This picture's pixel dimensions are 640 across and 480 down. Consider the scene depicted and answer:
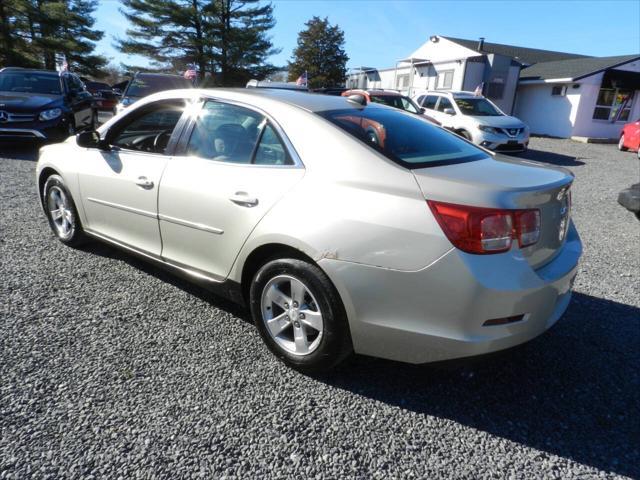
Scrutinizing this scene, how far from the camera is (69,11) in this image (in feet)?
105

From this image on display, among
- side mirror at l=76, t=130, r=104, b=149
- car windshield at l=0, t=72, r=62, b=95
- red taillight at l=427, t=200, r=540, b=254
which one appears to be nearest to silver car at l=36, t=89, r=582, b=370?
red taillight at l=427, t=200, r=540, b=254

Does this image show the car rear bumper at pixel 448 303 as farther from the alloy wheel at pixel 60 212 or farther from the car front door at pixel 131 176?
the alloy wheel at pixel 60 212

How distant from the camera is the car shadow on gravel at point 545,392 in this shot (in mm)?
2178

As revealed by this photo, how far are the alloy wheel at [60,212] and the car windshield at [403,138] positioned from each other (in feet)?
9.43

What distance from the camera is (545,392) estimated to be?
2535 mm

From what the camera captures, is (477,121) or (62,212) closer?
(62,212)

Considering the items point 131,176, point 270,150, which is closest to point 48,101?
point 131,176

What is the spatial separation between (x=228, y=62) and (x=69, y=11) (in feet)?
40.6

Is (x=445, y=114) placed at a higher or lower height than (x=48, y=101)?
lower

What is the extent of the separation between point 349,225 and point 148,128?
262 cm

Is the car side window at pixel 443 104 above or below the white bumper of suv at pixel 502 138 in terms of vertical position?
above

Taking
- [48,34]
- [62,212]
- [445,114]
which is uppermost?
[48,34]

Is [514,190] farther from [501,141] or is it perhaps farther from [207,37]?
[207,37]

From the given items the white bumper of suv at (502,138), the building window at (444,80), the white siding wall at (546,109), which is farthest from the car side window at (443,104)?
the building window at (444,80)
